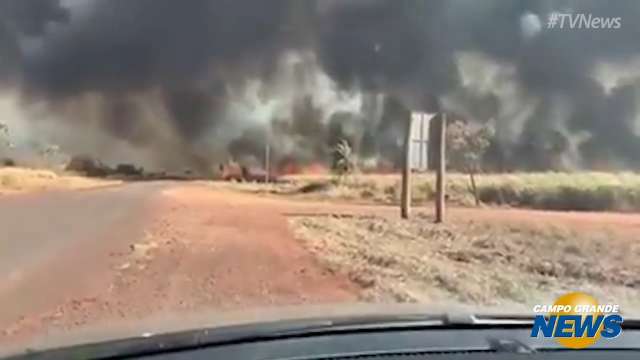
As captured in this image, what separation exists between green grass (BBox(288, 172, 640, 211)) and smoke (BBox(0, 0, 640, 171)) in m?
0.07

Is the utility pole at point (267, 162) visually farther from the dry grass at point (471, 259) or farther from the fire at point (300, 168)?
the dry grass at point (471, 259)

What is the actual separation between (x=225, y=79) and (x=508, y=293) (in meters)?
0.98

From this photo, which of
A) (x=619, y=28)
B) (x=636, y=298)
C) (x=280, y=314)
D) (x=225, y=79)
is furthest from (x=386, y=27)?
(x=636, y=298)

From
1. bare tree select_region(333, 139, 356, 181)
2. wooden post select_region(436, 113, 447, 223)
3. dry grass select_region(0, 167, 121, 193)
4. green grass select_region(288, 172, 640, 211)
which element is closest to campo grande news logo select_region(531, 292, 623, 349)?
green grass select_region(288, 172, 640, 211)

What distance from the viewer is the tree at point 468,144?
2521mm

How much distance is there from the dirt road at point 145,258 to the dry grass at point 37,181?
2 cm

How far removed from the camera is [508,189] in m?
2.61

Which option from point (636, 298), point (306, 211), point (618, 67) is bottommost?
point (636, 298)

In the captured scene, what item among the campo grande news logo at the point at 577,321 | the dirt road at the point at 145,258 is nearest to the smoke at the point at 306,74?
the dirt road at the point at 145,258

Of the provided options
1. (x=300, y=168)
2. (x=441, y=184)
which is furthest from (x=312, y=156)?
(x=441, y=184)

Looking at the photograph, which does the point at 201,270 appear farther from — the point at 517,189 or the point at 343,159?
the point at 517,189

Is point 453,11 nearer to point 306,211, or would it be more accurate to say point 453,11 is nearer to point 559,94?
point 559,94

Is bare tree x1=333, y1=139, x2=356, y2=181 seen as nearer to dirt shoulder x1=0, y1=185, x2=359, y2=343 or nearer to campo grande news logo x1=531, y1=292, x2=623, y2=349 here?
dirt shoulder x1=0, y1=185, x2=359, y2=343

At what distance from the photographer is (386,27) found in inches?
96.2
